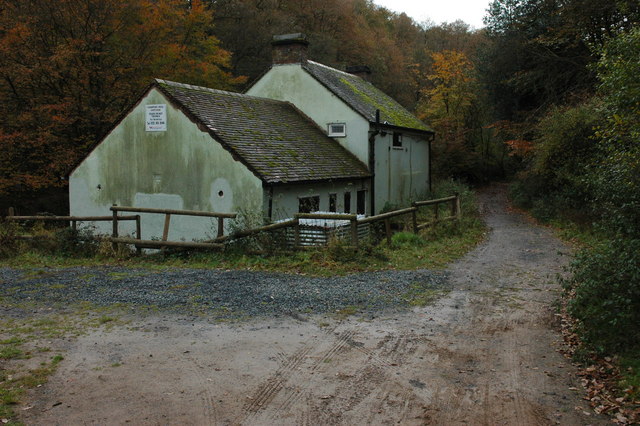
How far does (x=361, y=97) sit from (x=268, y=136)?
27.6 feet

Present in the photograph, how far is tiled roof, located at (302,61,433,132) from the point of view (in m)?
24.5

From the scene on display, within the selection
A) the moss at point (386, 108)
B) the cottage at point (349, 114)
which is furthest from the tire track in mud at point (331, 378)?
Result: the moss at point (386, 108)

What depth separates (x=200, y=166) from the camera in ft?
58.6

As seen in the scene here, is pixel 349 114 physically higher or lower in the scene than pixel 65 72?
lower

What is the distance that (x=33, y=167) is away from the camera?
89.6 feet

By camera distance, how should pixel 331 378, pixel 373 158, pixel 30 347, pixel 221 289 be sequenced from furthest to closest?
pixel 373 158, pixel 221 289, pixel 30 347, pixel 331 378

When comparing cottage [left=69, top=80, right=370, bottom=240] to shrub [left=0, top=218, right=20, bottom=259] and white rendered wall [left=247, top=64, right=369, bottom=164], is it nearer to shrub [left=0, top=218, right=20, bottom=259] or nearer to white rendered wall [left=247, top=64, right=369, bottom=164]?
white rendered wall [left=247, top=64, right=369, bottom=164]

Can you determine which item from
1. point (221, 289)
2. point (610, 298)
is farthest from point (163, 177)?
point (610, 298)

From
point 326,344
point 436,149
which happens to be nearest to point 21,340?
point 326,344

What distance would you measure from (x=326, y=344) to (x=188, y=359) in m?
1.88

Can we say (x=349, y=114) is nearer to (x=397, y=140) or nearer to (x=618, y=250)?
(x=397, y=140)

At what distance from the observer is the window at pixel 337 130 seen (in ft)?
79.6


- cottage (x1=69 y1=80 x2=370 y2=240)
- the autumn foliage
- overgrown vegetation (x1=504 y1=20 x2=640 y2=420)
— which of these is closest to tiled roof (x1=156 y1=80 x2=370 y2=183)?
cottage (x1=69 y1=80 x2=370 y2=240)

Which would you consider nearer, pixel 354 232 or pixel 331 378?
pixel 331 378
